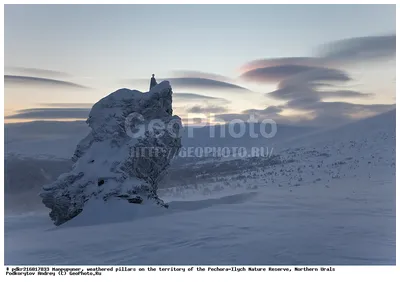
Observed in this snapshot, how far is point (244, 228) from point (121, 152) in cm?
707

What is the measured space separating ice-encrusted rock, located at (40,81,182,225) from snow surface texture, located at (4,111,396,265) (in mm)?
789

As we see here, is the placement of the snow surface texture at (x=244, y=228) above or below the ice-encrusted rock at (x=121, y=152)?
below

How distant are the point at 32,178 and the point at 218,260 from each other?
794 inches

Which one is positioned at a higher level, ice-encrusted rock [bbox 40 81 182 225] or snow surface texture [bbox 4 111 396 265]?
ice-encrusted rock [bbox 40 81 182 225]

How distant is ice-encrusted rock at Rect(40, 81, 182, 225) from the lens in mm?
17031

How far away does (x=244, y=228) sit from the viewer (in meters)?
13.3

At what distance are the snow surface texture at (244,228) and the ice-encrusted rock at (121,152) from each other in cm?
79

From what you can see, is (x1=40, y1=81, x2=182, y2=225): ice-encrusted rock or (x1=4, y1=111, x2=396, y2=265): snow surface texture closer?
(x1=4, y1=111, x2=396, y2=265): snow surface texture

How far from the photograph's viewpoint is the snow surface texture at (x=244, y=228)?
11312mm

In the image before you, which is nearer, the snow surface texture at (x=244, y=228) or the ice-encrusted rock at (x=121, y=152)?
the snow surface texture at (x=244, y=228)

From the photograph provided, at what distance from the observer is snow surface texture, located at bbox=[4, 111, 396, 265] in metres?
11.3

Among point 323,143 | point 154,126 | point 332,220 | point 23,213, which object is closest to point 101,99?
point 154,126

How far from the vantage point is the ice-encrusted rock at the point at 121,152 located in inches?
671

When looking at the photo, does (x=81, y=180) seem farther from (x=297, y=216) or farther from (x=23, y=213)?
(x=297, y=216)
